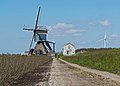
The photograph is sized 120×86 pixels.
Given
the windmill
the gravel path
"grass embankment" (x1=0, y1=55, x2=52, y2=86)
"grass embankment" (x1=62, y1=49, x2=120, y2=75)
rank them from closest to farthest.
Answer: the gravel path < "grass embankment" (x1=0, y1=55, x2=52, y2=86) < "grass embankment" (x1=62, y1=49, x2=120, y2=75) < the windmill

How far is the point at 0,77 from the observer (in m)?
24.7

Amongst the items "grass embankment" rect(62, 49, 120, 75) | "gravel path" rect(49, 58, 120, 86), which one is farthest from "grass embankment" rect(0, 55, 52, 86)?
"grass embankment" rect(62, 49, 120, 75)

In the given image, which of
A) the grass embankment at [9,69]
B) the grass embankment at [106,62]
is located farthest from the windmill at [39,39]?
the grass embankment at [9,69]

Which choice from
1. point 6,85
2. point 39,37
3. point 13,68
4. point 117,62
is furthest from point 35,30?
point 6,85

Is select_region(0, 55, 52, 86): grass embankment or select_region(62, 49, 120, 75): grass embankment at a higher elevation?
select_region(62, 49, 120, 75): grass embankment

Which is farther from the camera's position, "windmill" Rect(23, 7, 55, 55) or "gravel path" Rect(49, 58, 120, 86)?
"windmill" Rect(23, 7, 55, 55)

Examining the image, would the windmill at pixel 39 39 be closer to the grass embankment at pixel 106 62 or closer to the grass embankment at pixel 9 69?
the grass embankment at pixel 106 62

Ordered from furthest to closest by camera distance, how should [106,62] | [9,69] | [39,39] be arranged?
[39,39]
[106,62]
[9,69]

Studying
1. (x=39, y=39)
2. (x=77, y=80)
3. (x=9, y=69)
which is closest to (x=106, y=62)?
(x=9, y=69)

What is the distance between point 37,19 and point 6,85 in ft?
392

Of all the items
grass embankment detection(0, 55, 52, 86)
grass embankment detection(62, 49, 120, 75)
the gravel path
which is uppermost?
grass embankment detection(62, 49, 120, 75)

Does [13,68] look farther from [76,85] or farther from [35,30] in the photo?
[35,30]

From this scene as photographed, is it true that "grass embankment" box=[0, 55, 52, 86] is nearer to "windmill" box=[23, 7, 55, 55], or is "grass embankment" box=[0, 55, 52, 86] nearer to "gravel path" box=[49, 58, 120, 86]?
"gravel path" box=[49, 58, 120, 86]

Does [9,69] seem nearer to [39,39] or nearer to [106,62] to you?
[106,62]
